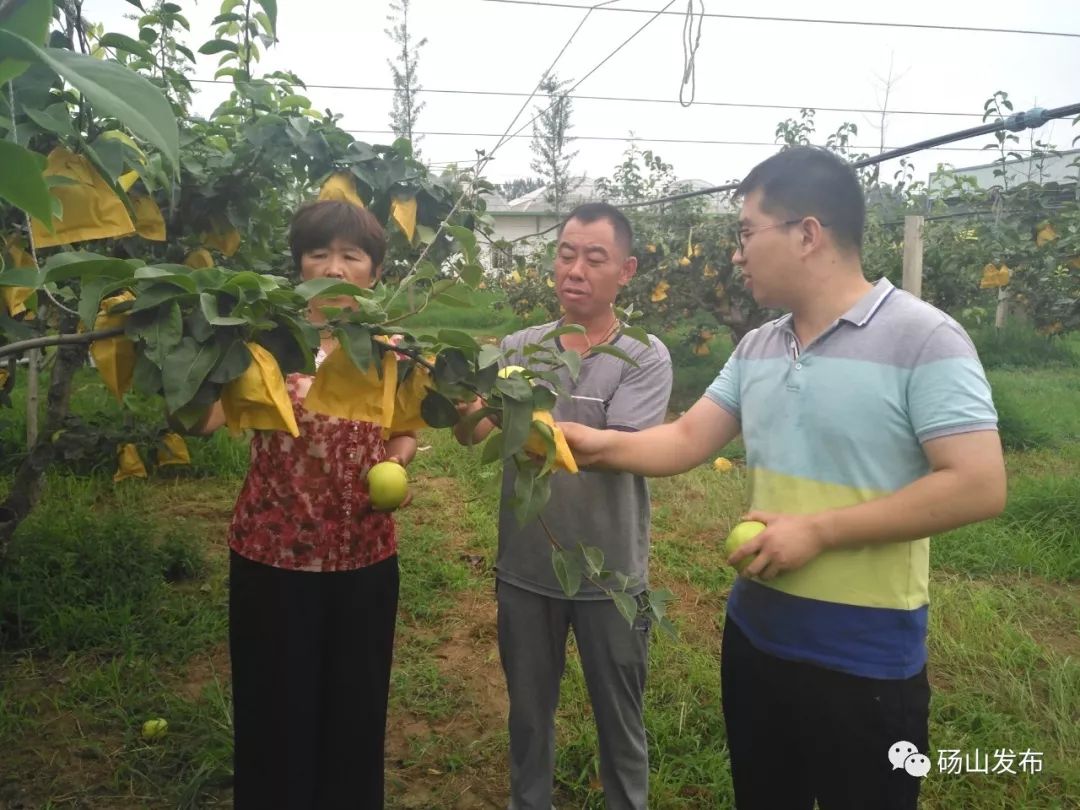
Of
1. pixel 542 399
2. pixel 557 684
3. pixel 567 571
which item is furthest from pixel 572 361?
pixel 557 684

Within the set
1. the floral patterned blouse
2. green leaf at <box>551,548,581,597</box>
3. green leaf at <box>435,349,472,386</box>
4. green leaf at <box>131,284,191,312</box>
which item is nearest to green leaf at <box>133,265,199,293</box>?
green leaf at <box>131,284,191,312</box>

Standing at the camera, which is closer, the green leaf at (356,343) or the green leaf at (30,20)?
the green leaf at (30,20)

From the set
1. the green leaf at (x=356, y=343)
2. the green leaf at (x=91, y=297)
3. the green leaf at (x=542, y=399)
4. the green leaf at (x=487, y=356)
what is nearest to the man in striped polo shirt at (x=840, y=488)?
the green leaf at (x=542, y=399)

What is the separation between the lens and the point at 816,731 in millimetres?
1211

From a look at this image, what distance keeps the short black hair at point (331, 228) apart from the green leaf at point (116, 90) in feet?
3.33

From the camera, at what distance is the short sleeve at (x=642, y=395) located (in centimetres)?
158

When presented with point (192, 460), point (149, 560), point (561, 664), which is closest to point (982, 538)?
point (561, 664)

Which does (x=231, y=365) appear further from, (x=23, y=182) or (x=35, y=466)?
(x=35, y=466)

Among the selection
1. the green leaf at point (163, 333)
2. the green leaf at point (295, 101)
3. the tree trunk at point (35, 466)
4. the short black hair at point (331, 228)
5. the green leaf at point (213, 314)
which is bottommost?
the tree trunk at point (35, 466)

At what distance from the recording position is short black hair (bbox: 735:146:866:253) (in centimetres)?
124

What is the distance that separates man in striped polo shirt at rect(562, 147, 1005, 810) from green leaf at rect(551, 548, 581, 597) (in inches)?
9.9

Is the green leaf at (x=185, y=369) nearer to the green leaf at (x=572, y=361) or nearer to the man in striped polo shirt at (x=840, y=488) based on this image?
the green leaf at (x=572, y=361)

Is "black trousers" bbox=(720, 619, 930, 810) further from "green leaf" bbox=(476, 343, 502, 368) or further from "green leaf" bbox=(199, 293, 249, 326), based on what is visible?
"green leaf" bbox=(199, 293, 249, 326)

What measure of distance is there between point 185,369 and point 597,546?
36.9 inches
